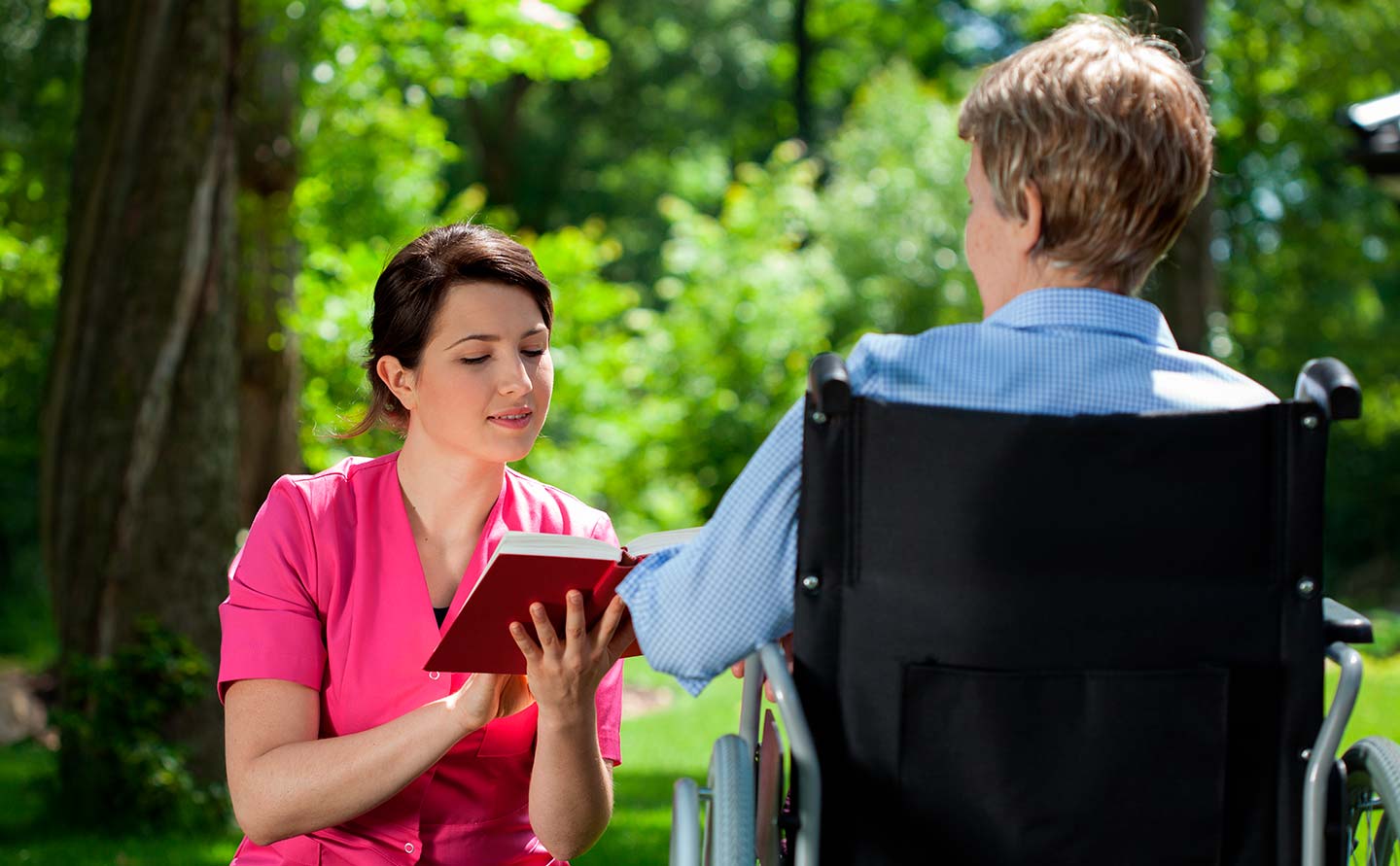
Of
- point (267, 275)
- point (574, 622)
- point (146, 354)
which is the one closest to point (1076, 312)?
point (574, 622)

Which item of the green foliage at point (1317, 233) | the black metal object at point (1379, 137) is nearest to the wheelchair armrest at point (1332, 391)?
the black metal object at point (1379, 137)

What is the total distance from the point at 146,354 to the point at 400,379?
3394 millimetres

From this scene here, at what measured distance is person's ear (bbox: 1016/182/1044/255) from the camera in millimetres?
1733

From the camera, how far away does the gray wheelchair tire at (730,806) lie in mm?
1660

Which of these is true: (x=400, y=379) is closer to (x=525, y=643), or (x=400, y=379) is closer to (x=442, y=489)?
(x=442, y=489)

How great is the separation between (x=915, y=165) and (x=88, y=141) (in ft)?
37.6

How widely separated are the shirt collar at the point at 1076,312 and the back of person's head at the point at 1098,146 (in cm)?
4

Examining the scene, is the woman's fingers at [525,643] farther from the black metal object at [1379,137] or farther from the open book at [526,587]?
the black metal object at [1379,137]

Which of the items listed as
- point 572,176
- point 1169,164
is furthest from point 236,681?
point 572,176

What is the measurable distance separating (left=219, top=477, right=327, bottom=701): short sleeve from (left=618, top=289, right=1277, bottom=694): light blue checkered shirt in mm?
620

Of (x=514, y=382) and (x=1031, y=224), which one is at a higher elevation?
(x=1031, y=224)

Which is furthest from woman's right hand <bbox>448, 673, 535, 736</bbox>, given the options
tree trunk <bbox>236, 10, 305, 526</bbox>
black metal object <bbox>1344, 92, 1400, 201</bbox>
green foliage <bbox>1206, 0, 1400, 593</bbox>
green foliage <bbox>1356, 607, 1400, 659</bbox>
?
green foliage <bbox>1206, 0, 1400, 593</bbox>

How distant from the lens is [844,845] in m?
1.70

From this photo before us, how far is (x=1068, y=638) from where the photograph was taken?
1.66 meters
